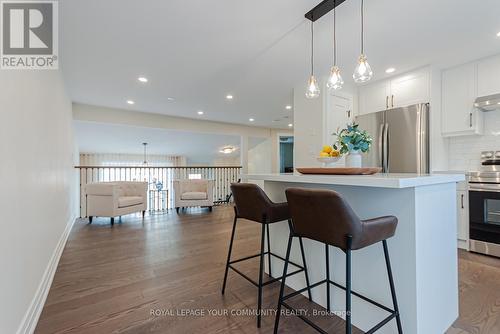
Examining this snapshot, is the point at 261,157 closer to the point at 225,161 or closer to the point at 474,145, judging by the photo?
the point at 225,161

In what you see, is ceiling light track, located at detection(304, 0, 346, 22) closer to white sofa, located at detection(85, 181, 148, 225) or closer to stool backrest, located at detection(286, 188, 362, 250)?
stool backrest, located at detection(286, 188, 362, 250)

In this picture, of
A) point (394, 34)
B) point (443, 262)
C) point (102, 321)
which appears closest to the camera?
point (443, 262)

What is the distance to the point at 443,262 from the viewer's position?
4.60ft

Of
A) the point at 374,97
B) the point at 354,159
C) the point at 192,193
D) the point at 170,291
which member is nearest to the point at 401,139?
the point at 374,97

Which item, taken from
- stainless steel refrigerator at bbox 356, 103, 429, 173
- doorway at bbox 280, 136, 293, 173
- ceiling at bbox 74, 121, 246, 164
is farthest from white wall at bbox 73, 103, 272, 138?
stainless steel refrigerator at bbox 356, 103, 429, 173

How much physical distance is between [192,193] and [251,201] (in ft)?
12.8

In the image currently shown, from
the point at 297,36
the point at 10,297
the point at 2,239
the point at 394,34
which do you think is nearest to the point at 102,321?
the point at 10,297

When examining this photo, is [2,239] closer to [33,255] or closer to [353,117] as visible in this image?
[33,255]

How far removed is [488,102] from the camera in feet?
8.84

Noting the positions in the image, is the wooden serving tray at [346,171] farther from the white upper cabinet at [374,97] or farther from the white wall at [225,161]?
the white wall at [225,161]

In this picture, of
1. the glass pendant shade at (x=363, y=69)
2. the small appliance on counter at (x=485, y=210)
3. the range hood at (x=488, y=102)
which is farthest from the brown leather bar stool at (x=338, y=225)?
the range hood at (x=488, y=102)

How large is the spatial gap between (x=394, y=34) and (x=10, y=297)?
11.7ft

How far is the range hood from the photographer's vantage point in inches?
104

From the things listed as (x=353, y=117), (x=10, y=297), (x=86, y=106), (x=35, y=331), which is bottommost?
(x=35, y=331)
